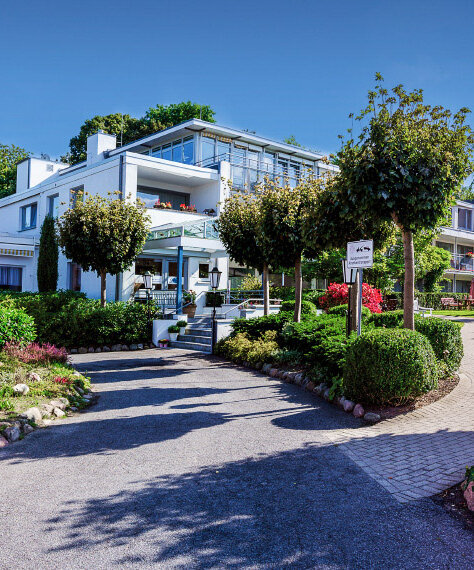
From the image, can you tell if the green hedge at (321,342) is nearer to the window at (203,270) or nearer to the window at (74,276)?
the window at (203,270)

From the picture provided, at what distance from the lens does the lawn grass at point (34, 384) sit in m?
7.08

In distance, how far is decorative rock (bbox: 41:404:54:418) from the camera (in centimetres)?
709

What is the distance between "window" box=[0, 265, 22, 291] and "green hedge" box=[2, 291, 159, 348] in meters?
9.21

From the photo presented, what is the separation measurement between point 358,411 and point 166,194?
1979 centimetres

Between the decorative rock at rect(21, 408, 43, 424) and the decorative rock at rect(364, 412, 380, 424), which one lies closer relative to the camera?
the decorative rock at rect(21, 408, 43, 424)

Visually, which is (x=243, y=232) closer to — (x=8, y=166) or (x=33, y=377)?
(x=33, y=377)

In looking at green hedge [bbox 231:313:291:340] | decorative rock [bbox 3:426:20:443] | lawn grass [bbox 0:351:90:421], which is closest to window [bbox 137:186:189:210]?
green hedge [bbox 231:313:291:340]

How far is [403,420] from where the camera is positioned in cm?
699

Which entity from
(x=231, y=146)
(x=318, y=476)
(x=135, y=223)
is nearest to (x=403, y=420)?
(x=318, y=476)

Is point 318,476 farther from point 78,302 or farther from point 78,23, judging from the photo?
point 78,302

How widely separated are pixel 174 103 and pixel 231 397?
132 ft

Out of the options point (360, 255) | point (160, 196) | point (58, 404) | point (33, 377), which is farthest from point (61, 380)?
point (160, 196)

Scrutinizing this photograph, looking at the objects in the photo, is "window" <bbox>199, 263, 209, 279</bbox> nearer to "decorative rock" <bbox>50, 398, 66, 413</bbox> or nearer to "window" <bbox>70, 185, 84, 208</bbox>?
"window" <bbox>70, 185, 84, 208</bbox>

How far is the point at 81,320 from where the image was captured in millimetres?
15797
